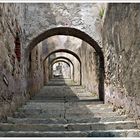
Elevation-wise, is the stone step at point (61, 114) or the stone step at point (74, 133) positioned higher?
the stone step at point (61, 114)

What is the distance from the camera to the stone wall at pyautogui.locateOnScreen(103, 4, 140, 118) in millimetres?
3846

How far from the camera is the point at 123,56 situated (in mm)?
4629

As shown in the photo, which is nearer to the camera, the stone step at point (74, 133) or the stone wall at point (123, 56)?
the stone step at point (74, 133)

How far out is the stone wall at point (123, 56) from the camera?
12.6 feet

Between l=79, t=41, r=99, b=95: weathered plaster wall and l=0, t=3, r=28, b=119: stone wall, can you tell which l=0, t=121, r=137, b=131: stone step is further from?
l=79, t=41, r=99, b=95: weathered plaster wall

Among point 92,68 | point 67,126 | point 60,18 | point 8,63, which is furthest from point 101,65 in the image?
point 67,126

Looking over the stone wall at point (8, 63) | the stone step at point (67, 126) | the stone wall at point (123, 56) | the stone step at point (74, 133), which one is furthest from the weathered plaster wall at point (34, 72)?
the stone step at point (74, 133)

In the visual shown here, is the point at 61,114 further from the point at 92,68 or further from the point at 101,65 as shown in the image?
the point at 92,68

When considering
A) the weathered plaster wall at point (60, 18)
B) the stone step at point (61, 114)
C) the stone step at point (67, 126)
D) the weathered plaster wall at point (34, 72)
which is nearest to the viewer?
the stone step at point (67, 126)

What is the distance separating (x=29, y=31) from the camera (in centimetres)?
675

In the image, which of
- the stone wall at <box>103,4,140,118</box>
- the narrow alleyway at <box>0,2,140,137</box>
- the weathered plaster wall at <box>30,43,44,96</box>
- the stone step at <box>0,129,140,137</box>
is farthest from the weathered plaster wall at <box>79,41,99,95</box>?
the stone step at <box>0,129,140,137</box>

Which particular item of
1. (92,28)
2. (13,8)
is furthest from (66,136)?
(92,28)

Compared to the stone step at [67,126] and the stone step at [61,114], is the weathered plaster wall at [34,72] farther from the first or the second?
the stone step at [67,126]

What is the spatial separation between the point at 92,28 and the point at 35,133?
4005mm
